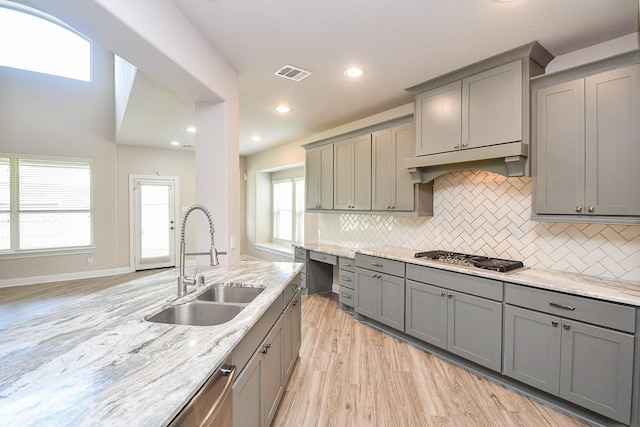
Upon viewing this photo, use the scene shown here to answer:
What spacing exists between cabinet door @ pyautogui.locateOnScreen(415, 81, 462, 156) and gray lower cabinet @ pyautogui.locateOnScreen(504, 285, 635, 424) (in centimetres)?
141

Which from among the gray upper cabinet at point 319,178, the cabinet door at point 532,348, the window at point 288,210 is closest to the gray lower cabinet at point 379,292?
the cabinet door at point 532,348

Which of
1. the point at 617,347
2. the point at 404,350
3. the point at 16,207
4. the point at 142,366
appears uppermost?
the point at 16,207

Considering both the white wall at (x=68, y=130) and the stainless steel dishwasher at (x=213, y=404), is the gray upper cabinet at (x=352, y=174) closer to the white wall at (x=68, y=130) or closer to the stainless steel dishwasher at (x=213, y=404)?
the stainless steel dishwasher at (x=213, y=404)

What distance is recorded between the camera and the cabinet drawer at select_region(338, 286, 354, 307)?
404 centimetres

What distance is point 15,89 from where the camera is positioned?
551 centimetres

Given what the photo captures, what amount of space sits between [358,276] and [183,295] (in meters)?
2.35

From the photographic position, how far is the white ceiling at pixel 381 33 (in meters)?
1.97

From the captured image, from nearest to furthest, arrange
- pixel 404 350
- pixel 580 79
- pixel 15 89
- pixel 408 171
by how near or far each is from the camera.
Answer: pixel 580 79, pixel 404 350, pixel 408 171, pixel 15 89

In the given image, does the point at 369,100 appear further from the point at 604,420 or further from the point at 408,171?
the point at 604,420

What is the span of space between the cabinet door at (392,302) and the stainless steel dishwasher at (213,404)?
229 centimetres

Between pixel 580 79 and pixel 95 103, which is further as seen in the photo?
pixel 95 103

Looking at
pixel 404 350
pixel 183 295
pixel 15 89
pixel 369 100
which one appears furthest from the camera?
pixel 15 89

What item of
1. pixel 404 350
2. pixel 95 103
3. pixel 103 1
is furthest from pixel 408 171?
pixel 95 103

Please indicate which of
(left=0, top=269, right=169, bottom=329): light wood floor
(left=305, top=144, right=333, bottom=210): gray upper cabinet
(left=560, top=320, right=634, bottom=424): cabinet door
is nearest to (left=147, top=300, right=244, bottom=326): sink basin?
(left=560, top=320, right=634, bottom=424): cabinet door
